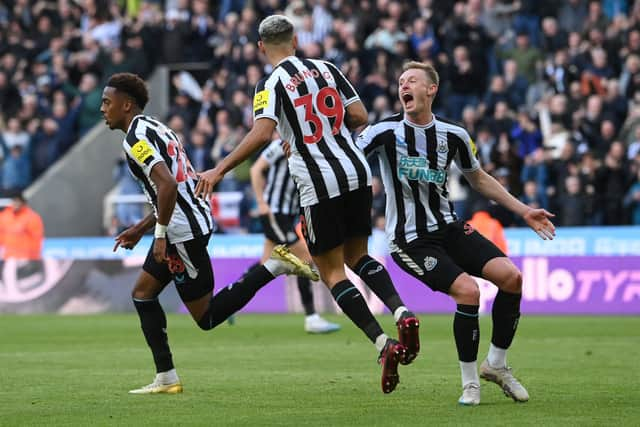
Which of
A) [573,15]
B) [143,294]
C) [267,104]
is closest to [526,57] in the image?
[573,15]

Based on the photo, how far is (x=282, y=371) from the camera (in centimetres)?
1077

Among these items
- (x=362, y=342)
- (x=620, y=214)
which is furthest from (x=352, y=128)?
(x=620, y=214)

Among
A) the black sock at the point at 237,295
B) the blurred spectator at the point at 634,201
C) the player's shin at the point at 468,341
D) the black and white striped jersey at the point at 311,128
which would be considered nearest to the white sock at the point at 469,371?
the player's shin at the point at 468,341

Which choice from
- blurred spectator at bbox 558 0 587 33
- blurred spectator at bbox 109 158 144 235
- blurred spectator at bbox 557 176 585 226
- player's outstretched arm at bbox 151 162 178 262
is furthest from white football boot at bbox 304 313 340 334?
blurred spectator at bbox 558 0 587 33

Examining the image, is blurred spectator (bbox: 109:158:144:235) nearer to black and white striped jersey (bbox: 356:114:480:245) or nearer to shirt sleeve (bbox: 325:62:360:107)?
shirt sleeve (bbox: 325:62:360:107)

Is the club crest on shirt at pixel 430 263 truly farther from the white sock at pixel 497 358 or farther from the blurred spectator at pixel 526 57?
the blurred spectator at pixel 526 57

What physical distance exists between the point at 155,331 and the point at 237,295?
2.07 ft

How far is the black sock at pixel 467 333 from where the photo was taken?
322 inches

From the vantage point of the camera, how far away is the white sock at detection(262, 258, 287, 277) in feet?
30.0

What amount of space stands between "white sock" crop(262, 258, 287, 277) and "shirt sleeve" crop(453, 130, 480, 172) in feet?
4.72

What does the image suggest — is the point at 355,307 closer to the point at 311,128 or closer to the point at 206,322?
the point at 311,128

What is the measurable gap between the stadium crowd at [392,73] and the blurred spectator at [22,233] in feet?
10.0

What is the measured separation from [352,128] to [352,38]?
1531cm

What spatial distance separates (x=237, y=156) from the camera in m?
7.96
